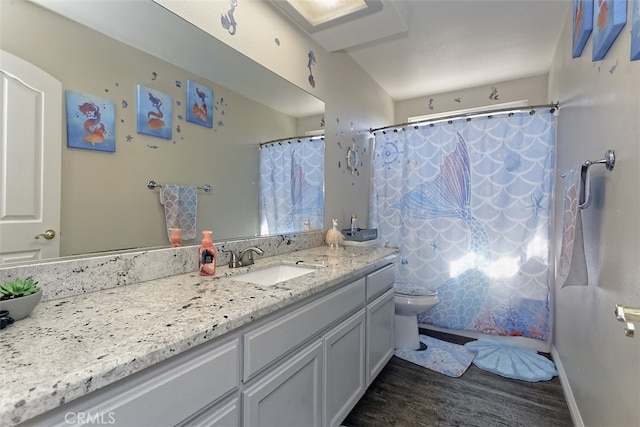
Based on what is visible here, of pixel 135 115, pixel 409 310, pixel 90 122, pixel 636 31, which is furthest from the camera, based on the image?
pixel 409 310

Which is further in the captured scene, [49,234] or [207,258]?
[207,258]

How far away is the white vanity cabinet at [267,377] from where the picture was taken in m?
0.60

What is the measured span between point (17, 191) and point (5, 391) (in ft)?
2.21

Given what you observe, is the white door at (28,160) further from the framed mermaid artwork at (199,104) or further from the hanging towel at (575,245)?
the hanging towel at (575,245)

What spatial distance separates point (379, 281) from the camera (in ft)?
6.08

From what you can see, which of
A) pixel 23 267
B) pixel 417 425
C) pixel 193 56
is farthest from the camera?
pixel 417 425

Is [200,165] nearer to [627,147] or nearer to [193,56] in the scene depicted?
[193,56]

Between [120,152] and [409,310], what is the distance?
7.02ft

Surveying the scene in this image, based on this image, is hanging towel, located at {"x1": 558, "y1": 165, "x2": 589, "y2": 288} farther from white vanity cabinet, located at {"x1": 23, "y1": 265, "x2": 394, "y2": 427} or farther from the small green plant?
the small green plant

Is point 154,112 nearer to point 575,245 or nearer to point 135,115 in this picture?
point 135,115

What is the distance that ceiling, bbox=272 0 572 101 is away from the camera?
1.95 m

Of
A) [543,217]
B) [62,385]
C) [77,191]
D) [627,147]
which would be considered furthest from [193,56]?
[543,217]

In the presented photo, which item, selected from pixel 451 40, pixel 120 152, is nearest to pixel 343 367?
pixel 120 152

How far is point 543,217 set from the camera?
7.66ft
